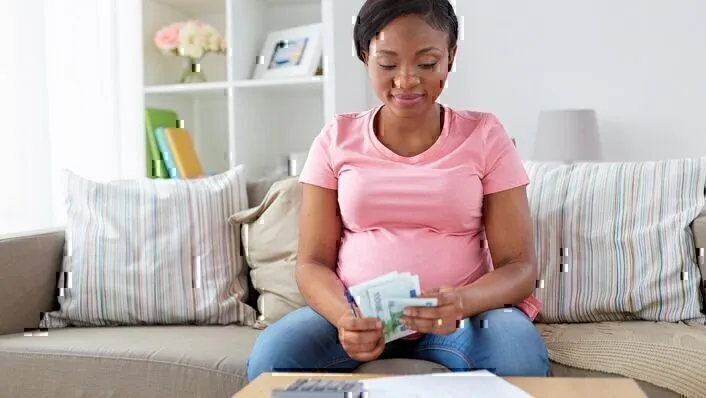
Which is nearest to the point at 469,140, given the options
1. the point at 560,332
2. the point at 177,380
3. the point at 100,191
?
the point at 560,332

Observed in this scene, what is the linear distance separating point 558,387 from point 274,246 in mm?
957

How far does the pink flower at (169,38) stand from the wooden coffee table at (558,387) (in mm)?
2003

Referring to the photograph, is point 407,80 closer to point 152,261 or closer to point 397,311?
point 397,311

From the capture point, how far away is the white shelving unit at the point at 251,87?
2.68 meters

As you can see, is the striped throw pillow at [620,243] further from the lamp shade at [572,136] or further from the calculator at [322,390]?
the lamp shade at [572,136]

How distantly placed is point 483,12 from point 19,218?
200 centimetres

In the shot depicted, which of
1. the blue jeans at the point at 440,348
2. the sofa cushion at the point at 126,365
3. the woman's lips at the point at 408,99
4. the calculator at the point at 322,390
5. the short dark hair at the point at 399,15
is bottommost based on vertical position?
the sofa cushion at the point at 126,365

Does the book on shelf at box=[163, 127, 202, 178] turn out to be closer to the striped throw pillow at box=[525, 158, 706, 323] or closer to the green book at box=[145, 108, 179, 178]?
the green book at box=[145, 108, 179, 178]

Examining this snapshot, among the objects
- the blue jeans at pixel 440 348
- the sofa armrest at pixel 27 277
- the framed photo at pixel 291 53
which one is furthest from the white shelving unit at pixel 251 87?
the blue jeans at pixel 440 348

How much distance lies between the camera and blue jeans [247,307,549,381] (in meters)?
1.18

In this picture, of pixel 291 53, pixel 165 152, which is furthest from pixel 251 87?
pixel 165 152

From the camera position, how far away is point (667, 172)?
1.76 m

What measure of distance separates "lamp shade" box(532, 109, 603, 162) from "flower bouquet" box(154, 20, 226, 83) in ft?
4.26

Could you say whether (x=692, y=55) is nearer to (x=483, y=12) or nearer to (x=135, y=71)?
(x=483, y=12)
